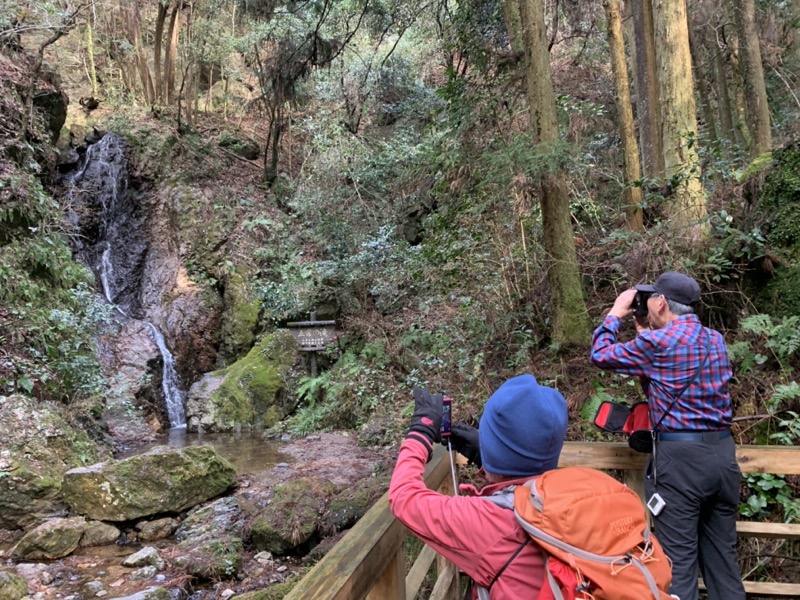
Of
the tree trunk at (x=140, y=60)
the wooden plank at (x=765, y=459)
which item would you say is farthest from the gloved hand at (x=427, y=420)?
the tree trunk at (x=140, y=60)

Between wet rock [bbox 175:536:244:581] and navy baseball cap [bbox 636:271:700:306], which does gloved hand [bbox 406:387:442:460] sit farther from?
wet rock [bbox 175:536:244:581]

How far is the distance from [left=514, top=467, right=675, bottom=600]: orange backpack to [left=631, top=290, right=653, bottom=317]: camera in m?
1.72

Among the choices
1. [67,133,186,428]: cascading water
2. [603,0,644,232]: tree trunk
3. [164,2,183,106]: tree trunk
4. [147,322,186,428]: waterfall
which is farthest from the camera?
[164,2,183,106]: tree trunk

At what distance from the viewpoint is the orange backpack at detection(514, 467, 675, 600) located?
1.20 m

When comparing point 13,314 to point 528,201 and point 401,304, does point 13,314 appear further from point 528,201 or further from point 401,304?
point 528,201

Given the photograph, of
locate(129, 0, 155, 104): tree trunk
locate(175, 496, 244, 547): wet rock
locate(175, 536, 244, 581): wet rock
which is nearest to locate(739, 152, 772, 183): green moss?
locate(175, 536, 244, 581): wet rock

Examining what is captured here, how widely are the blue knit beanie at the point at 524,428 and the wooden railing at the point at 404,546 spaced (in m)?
0.49

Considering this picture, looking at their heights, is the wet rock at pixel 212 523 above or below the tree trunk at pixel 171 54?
below

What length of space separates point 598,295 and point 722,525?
402 cm

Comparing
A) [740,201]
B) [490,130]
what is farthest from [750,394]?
[490,130]

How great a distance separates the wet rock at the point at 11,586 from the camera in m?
4.79

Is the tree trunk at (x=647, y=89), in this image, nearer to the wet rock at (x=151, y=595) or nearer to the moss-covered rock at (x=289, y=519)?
the moss-covered rock at (x=289, y=519)

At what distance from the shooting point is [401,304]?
11.5m

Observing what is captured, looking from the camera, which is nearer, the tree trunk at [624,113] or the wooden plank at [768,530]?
the wooden plank at [768,530]
